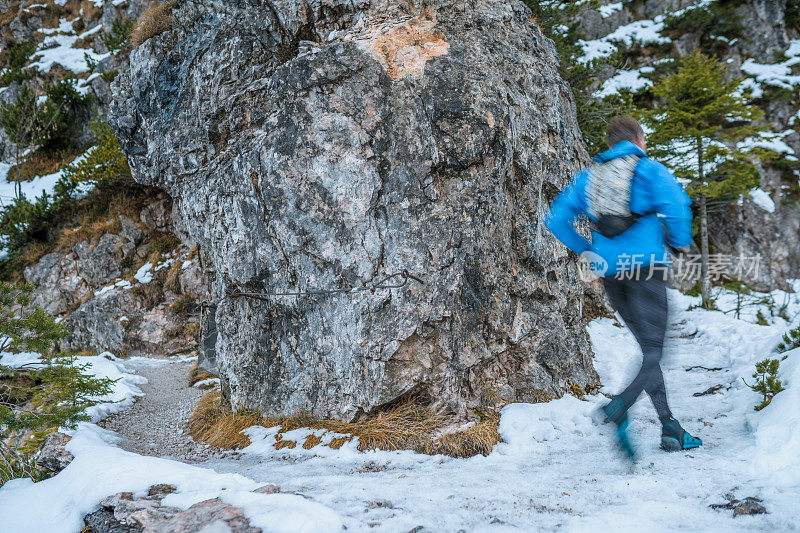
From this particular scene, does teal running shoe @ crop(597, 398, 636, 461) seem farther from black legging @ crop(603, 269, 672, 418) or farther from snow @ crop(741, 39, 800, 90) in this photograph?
snow @ crop(741, 39, 800, 90)

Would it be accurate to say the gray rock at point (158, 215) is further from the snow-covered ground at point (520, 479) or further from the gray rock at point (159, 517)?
the gray rock at point (159, 517)

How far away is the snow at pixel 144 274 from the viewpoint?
571 inches

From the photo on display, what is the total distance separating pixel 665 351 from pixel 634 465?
863 mm

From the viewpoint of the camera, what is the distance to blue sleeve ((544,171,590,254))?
3.26m

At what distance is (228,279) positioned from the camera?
17.6ft

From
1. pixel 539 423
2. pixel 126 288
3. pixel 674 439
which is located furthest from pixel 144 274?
pixel 674 439

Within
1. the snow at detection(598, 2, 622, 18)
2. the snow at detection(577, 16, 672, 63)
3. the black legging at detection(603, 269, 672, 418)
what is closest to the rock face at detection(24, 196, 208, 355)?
the black legging at detection(603, 269, 672, 418)

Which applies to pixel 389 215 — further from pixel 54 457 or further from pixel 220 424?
pixel 54 457

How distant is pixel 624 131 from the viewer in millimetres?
3320

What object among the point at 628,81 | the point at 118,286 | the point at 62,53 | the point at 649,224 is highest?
the point at 62,53

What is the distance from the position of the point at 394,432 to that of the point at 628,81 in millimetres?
21597

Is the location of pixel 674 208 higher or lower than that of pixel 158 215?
higher

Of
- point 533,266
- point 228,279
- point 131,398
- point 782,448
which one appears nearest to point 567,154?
point 533,266

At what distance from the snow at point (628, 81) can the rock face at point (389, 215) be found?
16669 mm
